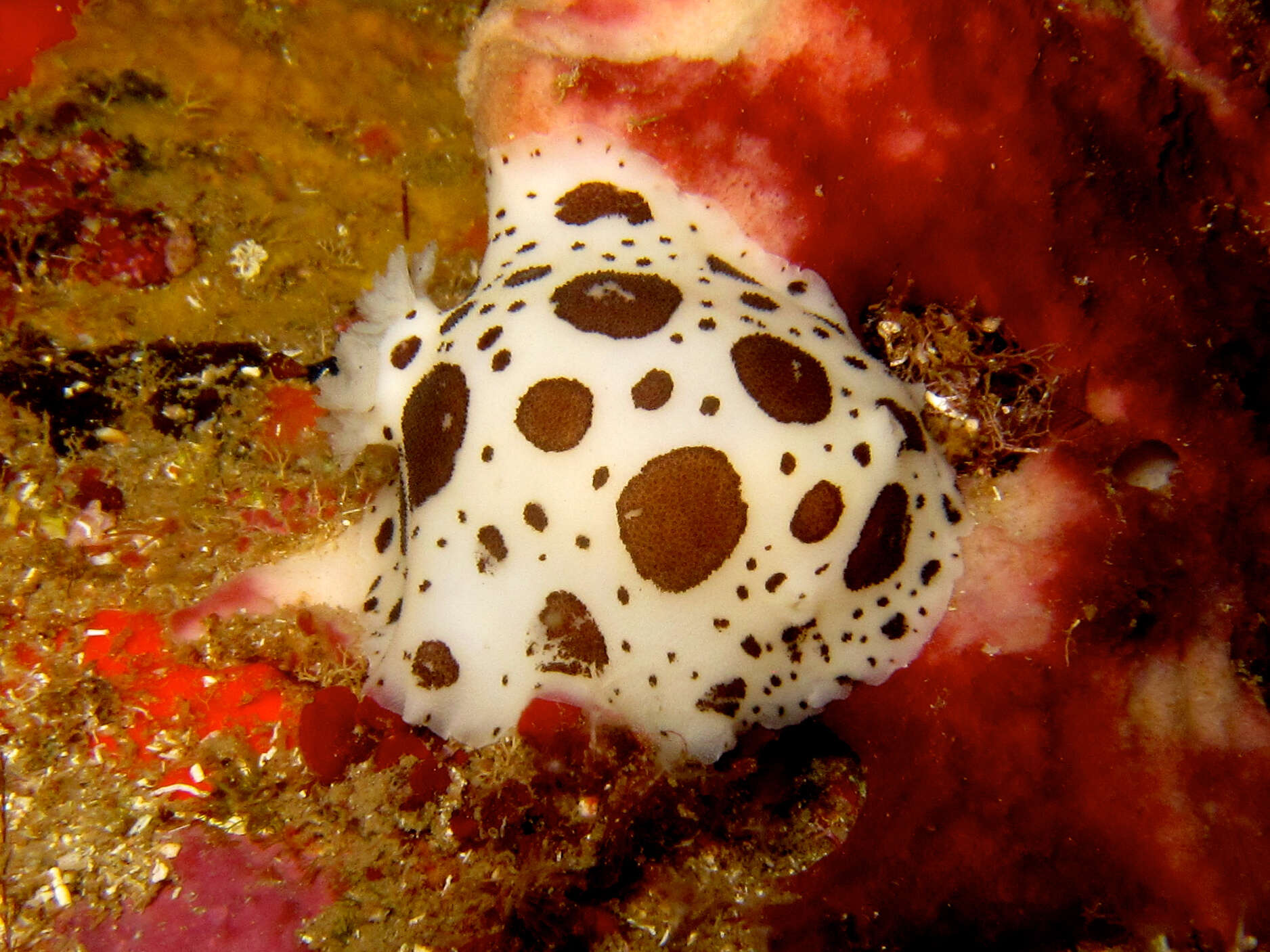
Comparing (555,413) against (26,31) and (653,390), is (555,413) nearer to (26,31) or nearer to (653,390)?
(653,390)

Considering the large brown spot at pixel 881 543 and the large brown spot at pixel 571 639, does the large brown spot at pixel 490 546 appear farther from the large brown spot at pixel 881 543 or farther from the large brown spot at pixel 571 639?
the large brown spot at pixel 881 543

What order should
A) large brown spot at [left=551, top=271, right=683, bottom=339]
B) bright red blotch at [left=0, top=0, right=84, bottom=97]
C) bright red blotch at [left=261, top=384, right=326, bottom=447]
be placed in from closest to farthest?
bright red blotch at [left=0, top=0, right=84, bottom=97] → large brown spot at [left=551, top=271, right=683, bottom=339] → bright red blotch at [left=261, top=384, right=326, bottom=447]

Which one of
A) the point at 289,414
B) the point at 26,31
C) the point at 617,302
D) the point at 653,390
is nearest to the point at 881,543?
the point at 653,390

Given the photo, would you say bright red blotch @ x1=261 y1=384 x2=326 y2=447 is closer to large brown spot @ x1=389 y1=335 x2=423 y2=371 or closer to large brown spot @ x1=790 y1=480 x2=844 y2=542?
large brown spot @ x1=389 y1=335 x2=423 y2=371

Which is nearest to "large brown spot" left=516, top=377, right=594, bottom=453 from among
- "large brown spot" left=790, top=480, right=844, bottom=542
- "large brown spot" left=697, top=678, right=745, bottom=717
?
"large brown spot" left=790, top=480, right=844, bottom=542

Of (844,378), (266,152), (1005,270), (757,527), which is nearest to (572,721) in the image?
(757,527)

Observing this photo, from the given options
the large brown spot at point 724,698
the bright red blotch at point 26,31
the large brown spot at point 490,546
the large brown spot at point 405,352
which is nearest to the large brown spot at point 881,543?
the large brown spot at point 724,698
